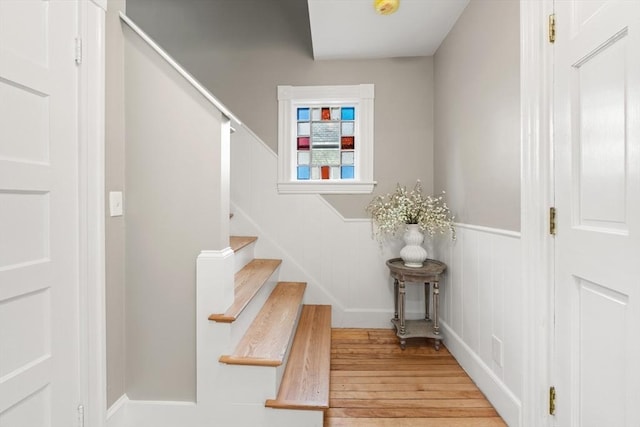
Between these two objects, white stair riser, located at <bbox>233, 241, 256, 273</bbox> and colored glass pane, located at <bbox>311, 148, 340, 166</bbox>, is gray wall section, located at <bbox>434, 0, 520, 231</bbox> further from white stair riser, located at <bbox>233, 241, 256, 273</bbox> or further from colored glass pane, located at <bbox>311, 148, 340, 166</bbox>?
white stair riser, located at <bbox>233, 241, 256, 273</bbox>

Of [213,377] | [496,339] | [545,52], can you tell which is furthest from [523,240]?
[213,377]

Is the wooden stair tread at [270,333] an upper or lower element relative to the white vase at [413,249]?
lower

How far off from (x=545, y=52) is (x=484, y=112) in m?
0.50

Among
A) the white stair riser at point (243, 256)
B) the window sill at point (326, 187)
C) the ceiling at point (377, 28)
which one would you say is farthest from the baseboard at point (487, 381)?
the ceiling at point (377, 28)

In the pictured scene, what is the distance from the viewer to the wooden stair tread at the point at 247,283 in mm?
1429

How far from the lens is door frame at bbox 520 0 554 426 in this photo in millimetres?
1270

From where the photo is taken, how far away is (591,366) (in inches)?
42.1

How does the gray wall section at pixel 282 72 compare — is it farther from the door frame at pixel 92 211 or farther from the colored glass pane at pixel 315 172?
the door frame at pixel 92 211

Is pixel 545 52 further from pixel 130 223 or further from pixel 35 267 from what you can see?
pixel 35 267

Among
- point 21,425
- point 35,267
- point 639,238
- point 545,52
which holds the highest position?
point 545,52

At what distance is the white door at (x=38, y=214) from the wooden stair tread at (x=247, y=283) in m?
0.60

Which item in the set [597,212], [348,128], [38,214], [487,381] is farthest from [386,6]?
[487,381]

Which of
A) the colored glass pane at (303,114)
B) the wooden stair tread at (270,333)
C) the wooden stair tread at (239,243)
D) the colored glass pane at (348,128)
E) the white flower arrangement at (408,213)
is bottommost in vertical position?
the wooden stair tread at (270,333)

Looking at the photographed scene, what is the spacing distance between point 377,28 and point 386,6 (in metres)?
0.30
